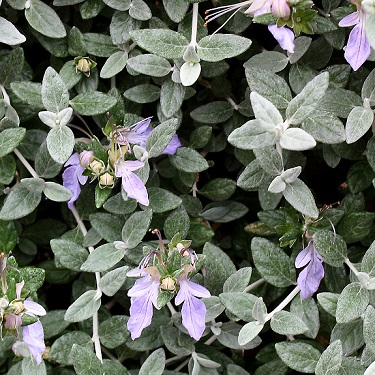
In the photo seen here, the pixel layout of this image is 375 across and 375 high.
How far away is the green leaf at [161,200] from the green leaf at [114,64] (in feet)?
0.85

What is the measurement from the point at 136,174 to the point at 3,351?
0.49m

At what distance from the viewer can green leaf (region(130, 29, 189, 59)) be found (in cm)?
137

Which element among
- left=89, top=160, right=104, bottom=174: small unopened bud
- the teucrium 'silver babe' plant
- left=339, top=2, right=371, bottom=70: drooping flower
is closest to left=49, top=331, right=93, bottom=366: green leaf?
the teucrium 'silver babe' plant

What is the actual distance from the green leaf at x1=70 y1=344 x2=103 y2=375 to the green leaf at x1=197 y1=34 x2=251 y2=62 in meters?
0.61

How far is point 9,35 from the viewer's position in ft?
4.61

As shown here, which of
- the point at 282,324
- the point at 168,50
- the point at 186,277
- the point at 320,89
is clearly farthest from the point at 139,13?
the point at 282,324

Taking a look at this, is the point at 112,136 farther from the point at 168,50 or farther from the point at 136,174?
the point at 168,50

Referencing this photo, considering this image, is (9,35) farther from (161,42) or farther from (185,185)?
(185,185)

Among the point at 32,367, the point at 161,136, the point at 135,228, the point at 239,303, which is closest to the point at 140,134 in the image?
the point at 161,136

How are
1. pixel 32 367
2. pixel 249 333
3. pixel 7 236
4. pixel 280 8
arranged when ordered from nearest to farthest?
1. pixel 280 8
2. pixel 249 333
3. pixel 32 367
4. pixel 7 236

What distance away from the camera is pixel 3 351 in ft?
4.94

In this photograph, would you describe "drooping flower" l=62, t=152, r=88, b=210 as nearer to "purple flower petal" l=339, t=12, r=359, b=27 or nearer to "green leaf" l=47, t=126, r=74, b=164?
"green leaf" l=47, t=126, r=74, b=164

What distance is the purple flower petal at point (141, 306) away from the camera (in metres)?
1.32

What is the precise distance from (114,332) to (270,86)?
1.99ft
